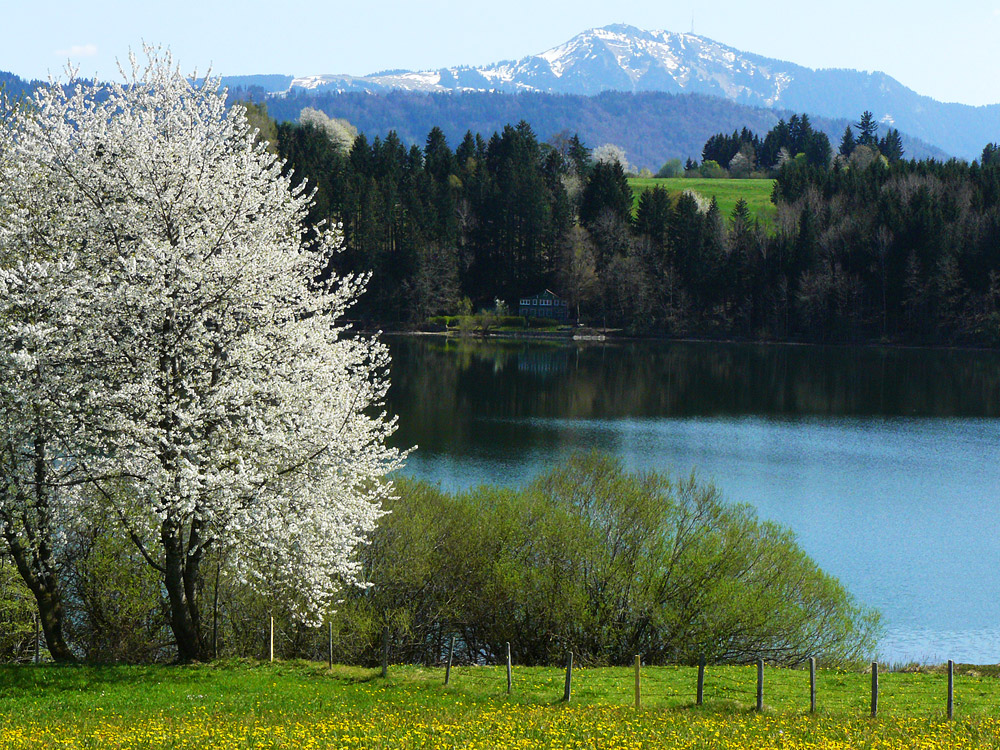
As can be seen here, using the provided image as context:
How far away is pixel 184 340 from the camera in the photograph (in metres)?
18.8

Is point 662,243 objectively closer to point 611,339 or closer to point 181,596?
point 611,339

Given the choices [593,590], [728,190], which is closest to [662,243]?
[728,190]

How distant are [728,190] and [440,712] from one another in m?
158

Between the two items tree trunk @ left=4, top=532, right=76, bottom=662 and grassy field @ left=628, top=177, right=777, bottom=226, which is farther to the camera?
grassy field @ left=628, top=177, right=777, bottom=226

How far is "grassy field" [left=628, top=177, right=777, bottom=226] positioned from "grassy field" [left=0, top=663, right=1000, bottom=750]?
126068 millimetres

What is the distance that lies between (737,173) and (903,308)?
73.2m

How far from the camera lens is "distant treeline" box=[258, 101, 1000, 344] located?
118812 mm

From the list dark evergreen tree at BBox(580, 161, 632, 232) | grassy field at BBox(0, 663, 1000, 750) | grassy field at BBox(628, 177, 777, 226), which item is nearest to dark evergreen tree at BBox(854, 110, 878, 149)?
grassy field at BBox(628, 177, 777, 226)

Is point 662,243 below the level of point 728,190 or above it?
below

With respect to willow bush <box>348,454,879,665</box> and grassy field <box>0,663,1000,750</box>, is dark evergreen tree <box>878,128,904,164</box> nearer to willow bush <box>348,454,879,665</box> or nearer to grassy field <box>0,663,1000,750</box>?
willow bush <box>348,454,879,665</box>

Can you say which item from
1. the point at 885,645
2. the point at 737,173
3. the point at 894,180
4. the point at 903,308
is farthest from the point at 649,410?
the point at 737,173

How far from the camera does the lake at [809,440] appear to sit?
115 ft

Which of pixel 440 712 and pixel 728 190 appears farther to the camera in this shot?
pixel 728 190

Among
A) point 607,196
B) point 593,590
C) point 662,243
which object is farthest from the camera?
point 607,196
